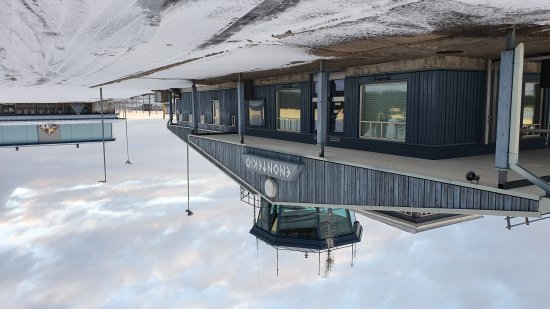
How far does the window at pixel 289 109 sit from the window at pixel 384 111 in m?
4.58

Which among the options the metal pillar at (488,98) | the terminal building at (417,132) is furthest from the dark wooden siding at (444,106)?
the metal pillar at (488,98)

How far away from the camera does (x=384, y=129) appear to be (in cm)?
1480

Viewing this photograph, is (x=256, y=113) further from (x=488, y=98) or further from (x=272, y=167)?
(x=488, y=98)

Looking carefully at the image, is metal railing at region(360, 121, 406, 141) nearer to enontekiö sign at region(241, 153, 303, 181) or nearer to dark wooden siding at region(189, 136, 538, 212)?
dark wooden siding at region(189, 136, 538, 212)

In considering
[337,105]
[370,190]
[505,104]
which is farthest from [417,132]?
[505,104]

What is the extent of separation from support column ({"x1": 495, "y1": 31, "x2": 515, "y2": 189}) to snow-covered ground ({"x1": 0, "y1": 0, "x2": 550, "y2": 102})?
77 cm

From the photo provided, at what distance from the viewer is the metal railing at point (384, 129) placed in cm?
1422

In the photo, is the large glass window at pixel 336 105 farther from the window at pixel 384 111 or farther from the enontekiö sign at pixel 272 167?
the enontekiö sign at pixel 272 167

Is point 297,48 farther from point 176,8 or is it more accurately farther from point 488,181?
point 488,181

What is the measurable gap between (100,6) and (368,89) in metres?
12.1

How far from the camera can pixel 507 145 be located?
26.6 feet

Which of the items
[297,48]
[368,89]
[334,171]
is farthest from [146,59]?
[368,89]

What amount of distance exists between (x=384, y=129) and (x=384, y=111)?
746 mm

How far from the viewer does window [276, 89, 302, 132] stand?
767 inches
